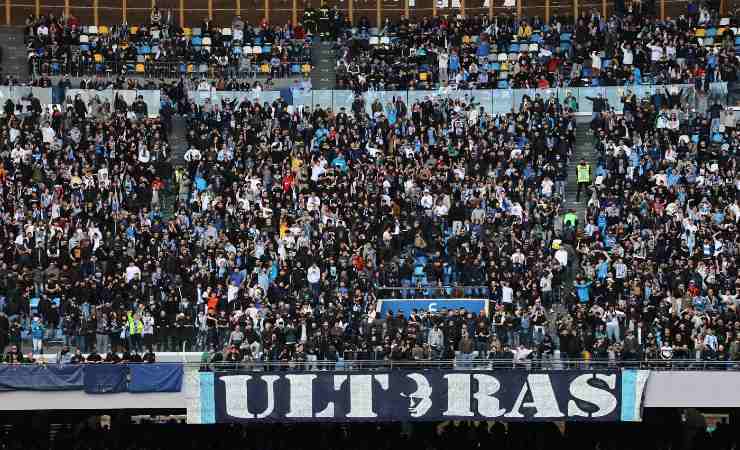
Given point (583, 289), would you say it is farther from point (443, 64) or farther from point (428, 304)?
point (443, 64)

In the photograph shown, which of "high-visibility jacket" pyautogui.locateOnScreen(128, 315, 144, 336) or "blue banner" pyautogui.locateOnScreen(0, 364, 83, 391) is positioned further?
"high-visibility jacket" pyautogui.locateOnScreen(128, 315, 144, 336)

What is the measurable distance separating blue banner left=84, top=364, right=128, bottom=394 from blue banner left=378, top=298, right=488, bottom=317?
21.6ft

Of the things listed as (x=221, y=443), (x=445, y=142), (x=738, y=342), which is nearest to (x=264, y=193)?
(x=445, y=142)

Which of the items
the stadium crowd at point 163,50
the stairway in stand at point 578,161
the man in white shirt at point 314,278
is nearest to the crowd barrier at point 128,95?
the stadium crowd at point 163,50

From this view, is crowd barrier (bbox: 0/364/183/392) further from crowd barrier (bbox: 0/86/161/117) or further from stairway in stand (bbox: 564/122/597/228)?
crowd barrier (bbox: 0/86/161/117)

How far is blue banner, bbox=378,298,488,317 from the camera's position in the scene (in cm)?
3422

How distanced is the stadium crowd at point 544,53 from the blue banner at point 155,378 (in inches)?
638

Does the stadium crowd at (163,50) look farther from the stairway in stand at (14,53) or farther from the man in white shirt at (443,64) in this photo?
the man in white shirt at (443,64)

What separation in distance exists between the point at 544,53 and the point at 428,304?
1391cm

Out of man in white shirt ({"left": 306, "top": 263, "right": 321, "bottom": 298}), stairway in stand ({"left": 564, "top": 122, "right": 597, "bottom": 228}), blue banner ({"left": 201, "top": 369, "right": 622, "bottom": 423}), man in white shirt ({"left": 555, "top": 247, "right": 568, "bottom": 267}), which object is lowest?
blue banner ({"left": 201, "top": 369, "right": 622, "bottom": 423})

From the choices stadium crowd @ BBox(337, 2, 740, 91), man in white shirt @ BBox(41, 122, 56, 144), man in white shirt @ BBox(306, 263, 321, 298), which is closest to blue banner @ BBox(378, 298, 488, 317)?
Answer: man in white shirt @ BBox(306, 263, 321, 298)

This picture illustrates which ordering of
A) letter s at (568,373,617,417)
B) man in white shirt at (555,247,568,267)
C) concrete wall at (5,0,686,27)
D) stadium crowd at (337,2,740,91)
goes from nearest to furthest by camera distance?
letter s at (568,373,617,417), man in white shirt at (555,247,568,267), stadium crowd at (337,2,740,91), concrete wall at (5,0,686,27)

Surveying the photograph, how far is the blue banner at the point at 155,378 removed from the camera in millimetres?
30703

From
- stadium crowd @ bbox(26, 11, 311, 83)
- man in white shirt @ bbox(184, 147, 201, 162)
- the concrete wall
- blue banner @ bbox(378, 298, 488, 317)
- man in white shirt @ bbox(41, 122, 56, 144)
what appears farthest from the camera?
the concrete wall
